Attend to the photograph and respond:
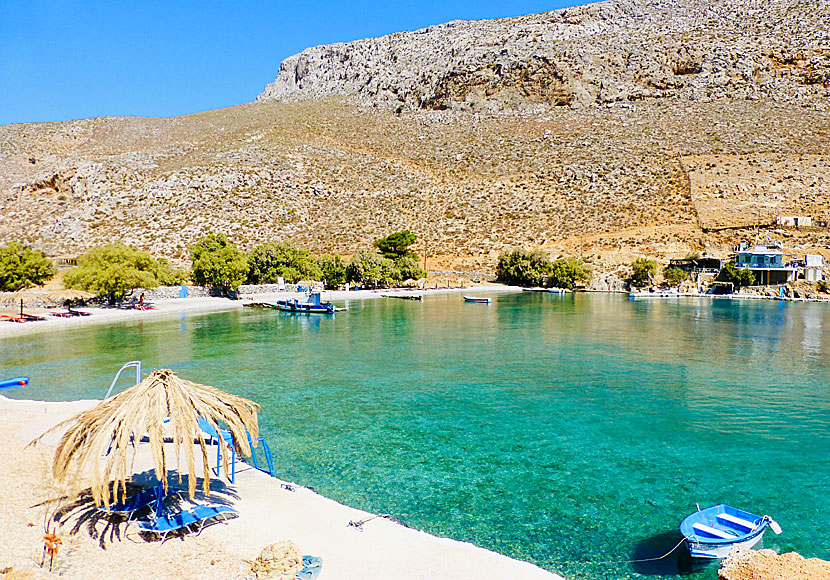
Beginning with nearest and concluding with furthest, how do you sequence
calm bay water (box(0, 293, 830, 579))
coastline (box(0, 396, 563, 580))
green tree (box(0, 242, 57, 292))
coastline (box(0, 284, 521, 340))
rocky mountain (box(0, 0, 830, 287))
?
coastline (box(0, 396, 563, 580))
calm bay water (box(0, 293, 830, 579))
coastline (box(0, 284, 521, 340))
green tree (box(0, 242, 57, 292))
rocky mountain (box(0, 0, 830, 287))

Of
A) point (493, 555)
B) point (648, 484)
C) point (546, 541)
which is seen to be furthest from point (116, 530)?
point (648, 484)

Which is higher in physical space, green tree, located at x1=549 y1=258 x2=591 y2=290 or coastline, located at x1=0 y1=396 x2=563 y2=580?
green tree, located at x1=549 y1=258 x2=591 y2=290

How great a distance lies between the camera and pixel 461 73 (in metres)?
97.8

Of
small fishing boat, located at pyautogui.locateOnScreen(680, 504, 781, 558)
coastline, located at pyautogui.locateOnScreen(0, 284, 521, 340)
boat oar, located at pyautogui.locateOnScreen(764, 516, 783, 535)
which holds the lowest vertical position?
small fishing boat, located at pyautogui.locateOnScreen(680, 504, 781, 558)

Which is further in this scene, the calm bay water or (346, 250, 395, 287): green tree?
(346, 250, 395, 287): green tree

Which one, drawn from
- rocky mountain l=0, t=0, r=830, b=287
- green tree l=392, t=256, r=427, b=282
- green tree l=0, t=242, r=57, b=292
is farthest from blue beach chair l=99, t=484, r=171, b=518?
green tree l=392, t=256, r=427, b=282

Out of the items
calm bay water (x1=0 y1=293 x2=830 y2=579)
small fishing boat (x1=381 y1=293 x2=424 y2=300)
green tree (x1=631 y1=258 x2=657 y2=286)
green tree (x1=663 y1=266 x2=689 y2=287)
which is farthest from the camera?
green tree (x1=631 y1=258 x2=657 y2=286)

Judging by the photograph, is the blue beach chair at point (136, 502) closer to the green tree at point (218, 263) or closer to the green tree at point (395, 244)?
the green tree at point (218, 263)

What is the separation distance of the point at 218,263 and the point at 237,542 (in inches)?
1545

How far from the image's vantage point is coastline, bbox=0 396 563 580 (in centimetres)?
650

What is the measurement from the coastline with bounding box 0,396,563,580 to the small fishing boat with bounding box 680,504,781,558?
7.50 ft

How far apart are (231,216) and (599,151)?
154ft

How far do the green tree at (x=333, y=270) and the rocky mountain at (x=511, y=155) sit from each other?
6.90m

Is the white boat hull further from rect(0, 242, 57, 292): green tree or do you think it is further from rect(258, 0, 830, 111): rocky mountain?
rect(258, 0, 830, 111): rocky mountain
